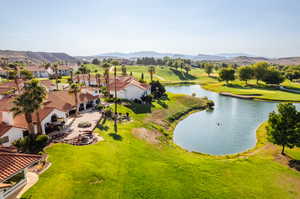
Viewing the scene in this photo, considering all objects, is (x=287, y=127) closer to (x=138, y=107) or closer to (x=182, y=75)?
(x=138, y=107)

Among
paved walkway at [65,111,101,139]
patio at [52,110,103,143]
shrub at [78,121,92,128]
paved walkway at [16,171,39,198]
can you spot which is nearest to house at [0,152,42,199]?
paved walkway at [16,171,39,198]

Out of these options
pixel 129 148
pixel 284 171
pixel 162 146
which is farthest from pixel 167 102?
pixel 284 171

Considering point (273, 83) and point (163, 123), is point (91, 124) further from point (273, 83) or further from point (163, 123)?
point (273, 83)

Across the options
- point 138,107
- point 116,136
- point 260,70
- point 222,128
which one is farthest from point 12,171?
point 260,70

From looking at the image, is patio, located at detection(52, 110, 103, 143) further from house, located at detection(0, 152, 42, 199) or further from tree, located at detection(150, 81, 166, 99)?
tree, located at detection(150, 81, 166, 99)

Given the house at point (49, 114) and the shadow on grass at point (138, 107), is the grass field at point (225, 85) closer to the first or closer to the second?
the shadow on grass at point (138, 107)

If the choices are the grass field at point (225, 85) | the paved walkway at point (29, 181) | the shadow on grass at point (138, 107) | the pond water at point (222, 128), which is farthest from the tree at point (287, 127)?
the grass field at point (225, 85)
